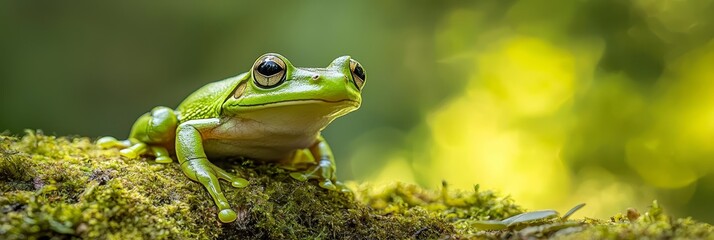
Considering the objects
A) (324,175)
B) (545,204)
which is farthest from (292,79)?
(545,204)

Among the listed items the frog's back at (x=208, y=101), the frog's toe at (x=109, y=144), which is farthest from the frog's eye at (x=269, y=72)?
the frog's toe at (x=109, y=144)

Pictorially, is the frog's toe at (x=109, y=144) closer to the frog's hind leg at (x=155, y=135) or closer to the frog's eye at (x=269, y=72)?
the frog's hind leg at (x=155, y=135)

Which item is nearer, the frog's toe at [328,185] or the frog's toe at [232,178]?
the frog's toe at [232,178]

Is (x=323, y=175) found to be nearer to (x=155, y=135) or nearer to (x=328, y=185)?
(x=328, y=185)

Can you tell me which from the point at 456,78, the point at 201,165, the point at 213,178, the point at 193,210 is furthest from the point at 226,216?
the point at 456,78

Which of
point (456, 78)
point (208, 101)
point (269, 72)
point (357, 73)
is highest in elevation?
point (456, 78)
